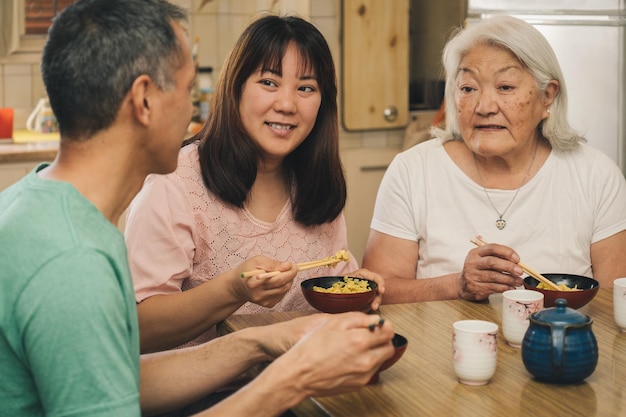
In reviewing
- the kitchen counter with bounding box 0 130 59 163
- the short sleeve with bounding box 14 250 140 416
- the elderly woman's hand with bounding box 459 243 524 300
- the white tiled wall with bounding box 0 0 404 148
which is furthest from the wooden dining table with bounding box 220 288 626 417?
the white tiled wall with bounding box 0 0 404 148

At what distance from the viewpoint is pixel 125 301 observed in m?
1.24

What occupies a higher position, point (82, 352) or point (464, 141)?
point (464, 141)

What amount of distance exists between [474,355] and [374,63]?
265cm

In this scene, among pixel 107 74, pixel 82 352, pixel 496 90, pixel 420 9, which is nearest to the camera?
pixel 82 352

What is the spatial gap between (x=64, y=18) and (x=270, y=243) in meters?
1.11

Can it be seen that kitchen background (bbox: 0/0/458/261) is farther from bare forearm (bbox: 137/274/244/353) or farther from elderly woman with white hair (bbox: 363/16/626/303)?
bare forearm (bbox: 137/274/244/353)

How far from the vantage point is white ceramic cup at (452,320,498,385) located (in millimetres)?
1539

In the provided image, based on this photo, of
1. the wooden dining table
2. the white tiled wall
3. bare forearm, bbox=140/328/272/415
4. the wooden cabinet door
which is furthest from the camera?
the white tiled wall

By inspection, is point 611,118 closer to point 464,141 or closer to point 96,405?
point 464,141

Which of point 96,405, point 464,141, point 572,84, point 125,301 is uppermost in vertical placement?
→ point 572,84

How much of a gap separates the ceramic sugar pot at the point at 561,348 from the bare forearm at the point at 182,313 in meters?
0.71

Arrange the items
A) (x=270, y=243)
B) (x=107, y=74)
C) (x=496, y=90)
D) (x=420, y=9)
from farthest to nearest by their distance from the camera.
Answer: (x=420, y=9)
(x=496, y=90)
(x=270, y=243)
(x=107, y=74)

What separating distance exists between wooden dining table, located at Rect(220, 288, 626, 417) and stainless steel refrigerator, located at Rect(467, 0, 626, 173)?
8.50ft

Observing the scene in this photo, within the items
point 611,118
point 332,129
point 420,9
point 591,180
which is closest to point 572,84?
point 611,118
